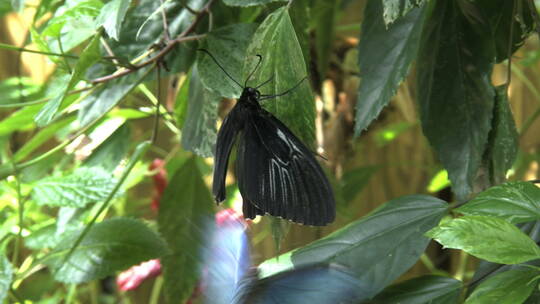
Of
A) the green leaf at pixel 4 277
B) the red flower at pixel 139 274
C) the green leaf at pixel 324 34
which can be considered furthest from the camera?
the red flower at pixel 139 274

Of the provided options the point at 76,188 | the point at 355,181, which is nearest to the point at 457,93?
the point at 76,188

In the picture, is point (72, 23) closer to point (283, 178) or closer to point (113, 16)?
point (113, 16)

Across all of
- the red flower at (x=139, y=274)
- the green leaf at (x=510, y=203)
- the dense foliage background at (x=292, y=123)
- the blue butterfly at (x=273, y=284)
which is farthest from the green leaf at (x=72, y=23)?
the red flower at (x=139, y=274)

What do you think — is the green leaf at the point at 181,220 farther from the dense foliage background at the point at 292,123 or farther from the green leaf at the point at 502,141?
the green leaf at the point at 502,141

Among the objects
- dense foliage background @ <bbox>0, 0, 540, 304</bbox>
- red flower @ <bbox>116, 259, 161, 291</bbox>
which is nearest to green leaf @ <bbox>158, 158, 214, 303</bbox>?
dense foliage background @ <bbox>0, 0, 540, 304</bbox>

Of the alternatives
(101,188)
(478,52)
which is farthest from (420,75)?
(101,188)

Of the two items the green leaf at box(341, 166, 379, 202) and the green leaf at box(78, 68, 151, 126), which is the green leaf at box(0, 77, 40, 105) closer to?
the green leaf at box(78, 68, 151, 126)
